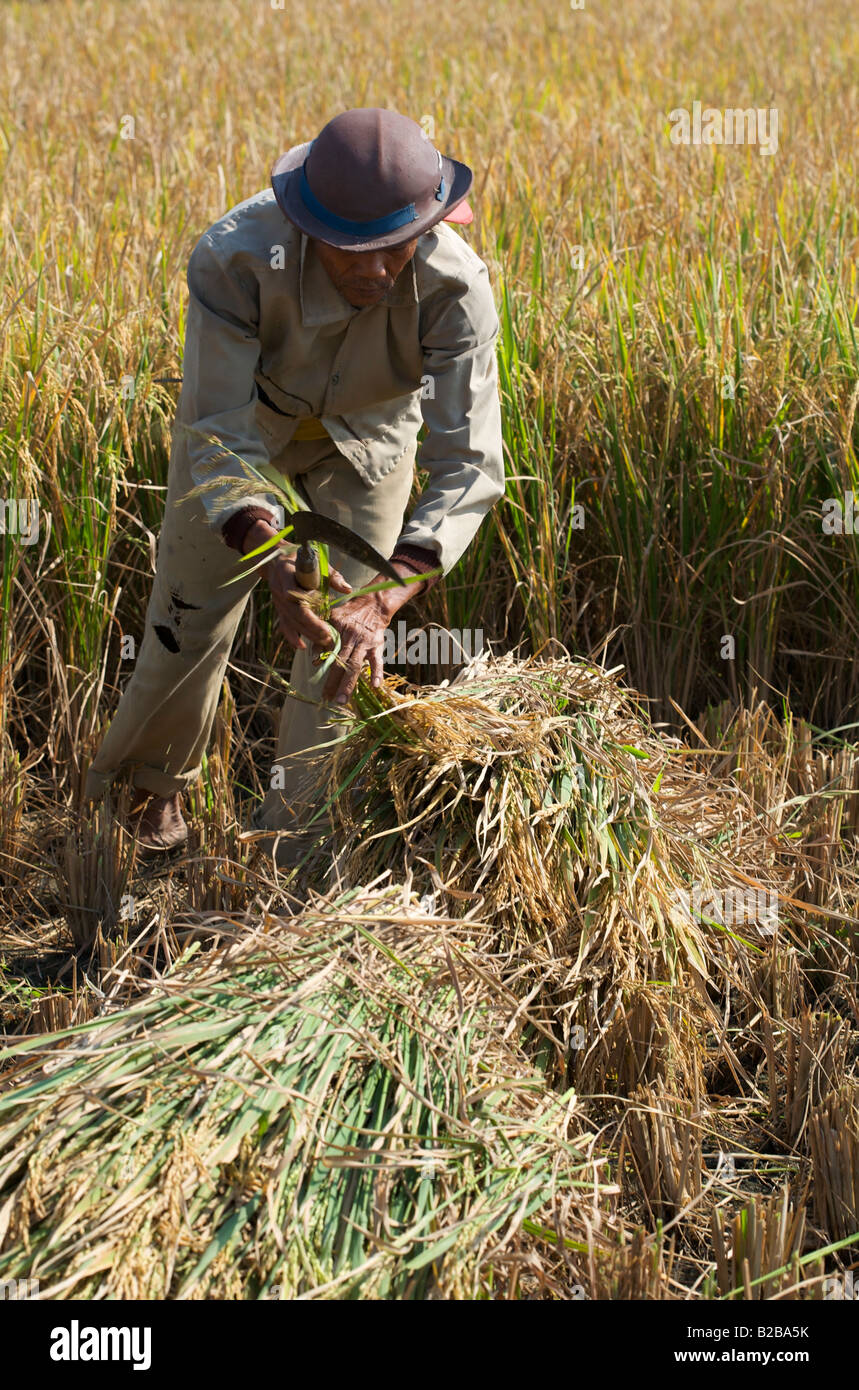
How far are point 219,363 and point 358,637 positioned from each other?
0.62 meters

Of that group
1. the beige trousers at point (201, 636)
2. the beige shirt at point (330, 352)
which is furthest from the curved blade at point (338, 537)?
the beige trousers at point (201, 636)

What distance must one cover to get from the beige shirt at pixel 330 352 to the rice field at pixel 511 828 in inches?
15.4

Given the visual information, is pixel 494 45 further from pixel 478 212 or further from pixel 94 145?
pixel 478 212

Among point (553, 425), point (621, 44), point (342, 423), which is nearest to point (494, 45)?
point (621, 44)

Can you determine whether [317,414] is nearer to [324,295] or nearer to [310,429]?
[310,429]

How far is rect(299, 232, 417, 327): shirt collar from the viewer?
93.7 inches

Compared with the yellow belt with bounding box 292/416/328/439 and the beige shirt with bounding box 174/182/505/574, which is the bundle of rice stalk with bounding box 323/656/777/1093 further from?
the yellow belt with bounding box 292/416/328/439

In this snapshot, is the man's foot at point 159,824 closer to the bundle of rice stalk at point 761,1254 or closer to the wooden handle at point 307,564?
the wooden handle at point 307,564

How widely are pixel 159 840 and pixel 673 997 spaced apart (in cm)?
130

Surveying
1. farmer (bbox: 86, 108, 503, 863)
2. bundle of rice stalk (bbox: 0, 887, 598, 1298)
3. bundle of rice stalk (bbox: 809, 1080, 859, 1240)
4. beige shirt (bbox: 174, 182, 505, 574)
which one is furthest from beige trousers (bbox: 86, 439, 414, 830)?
bundle of rice stalk (bbox: 809, 1080, 859, 1240)

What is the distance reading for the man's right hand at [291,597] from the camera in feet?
6.86

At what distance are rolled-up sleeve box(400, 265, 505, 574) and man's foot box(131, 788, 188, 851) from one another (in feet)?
3.29

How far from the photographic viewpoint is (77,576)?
295cm

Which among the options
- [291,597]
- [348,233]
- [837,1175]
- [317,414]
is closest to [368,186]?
[348,233]
